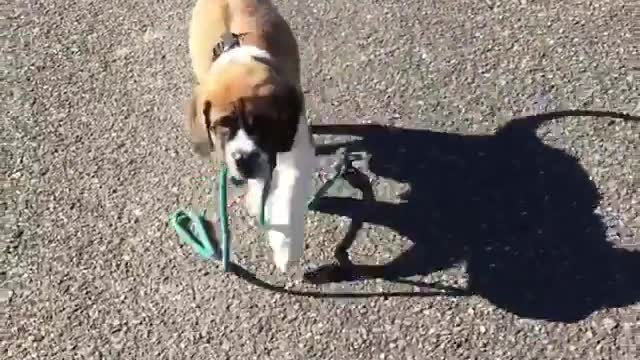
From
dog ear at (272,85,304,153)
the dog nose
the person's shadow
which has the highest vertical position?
dog ear at (272,85,304,153)

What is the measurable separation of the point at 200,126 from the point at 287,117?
0.93 ft

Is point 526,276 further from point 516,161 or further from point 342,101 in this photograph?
point 342,101

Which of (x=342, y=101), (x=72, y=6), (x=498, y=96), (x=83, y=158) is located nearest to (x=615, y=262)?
(x=498, y=96)

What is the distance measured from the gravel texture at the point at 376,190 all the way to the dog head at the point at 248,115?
506 mm

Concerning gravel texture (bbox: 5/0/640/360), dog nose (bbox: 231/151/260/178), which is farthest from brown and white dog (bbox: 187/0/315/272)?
gravel texture (bbox: 5/0/640/360)

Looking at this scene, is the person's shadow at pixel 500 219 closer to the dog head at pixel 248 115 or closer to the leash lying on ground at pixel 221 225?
the leash lying on ground at pixel 221 225

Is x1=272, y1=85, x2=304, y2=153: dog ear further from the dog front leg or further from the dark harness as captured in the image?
the dark harness

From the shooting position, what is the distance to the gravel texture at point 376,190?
300cm

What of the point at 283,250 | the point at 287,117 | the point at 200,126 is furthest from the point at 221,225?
the point at 287,117

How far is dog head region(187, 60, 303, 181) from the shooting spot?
2.78 meters

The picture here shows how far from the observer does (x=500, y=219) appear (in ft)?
10.9

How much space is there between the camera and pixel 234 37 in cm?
314

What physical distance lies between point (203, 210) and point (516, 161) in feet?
3.79

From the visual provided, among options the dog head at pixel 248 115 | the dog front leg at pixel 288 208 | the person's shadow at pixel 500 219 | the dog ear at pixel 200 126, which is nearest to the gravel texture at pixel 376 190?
the person's shadow at pixel 500 219
